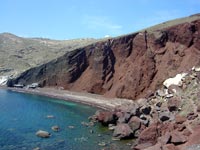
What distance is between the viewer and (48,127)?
81375 millimetres

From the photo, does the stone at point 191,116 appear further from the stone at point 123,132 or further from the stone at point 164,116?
the stone at point 123,132

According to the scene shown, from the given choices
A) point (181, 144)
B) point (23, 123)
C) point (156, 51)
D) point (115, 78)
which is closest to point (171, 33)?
point (156, 51)

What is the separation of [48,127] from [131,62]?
5837cm

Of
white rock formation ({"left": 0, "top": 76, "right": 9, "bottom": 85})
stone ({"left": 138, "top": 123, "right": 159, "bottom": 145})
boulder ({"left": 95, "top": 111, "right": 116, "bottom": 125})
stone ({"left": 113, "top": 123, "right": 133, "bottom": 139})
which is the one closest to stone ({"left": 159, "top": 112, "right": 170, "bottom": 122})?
stone ({"left": 113, "top": 123, "right": 133, "bottom": 139})

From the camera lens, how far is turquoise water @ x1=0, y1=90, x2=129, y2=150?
6525 centimetres

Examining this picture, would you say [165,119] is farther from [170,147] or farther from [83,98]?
[83,98]

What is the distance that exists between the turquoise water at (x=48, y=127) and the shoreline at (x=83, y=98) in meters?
4.04

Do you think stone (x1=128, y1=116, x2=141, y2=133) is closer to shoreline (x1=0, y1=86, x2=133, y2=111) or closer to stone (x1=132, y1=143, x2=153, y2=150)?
stone (x1=132, y1=143, x2=153, y2=150)

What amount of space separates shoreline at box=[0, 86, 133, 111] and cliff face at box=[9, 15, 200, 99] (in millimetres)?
4199

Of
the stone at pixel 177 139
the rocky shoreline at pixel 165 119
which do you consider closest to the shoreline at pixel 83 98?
the rocky shoreline at pixel 165 119

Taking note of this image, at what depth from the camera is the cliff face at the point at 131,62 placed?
119m

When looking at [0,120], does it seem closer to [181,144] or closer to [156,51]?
[181,144]

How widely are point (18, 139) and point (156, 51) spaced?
69.4 meters

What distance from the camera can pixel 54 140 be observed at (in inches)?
2699
